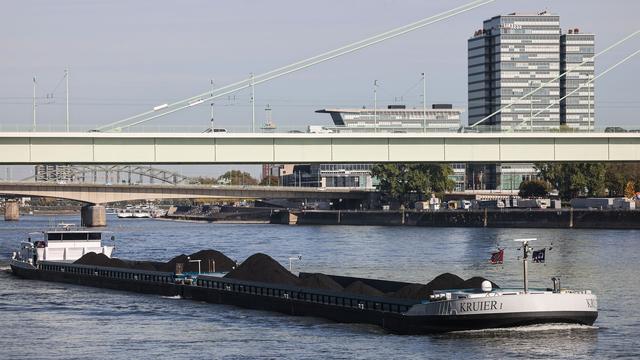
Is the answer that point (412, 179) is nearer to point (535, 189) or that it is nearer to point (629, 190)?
point (535, 189)

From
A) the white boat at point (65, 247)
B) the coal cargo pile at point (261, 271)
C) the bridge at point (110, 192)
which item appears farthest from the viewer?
the bridge at point (110, 192)

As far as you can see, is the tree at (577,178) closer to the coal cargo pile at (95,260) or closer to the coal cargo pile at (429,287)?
the coal cargo pile at (95,260)

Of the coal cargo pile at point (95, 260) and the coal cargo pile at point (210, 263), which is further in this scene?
the coal cargo pile at point (95, 260)

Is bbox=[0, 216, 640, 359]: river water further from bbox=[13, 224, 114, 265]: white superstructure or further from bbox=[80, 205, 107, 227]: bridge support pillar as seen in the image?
bbox=[80, 205, 107, 227]: bridge support pillar

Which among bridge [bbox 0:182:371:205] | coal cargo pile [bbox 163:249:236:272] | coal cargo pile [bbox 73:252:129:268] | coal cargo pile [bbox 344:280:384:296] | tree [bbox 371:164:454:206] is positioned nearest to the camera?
coal cargo pile [bbox 344:280:384:296]

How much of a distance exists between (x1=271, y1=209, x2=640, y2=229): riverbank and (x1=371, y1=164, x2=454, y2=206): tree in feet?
43.9

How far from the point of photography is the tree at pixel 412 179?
192 m

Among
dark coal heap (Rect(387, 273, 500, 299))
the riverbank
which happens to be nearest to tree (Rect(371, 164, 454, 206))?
the riverbank

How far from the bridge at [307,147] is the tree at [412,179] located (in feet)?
359

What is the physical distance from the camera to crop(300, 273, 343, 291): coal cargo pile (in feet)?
152

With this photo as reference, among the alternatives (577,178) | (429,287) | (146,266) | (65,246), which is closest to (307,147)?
(65,246)

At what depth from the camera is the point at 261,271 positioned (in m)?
51.6

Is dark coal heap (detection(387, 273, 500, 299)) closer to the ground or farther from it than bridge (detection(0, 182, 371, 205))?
closer to the ground

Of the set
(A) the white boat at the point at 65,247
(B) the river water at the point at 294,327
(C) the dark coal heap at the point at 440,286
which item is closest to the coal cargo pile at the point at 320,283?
(B) the river water at the point at 294,327
